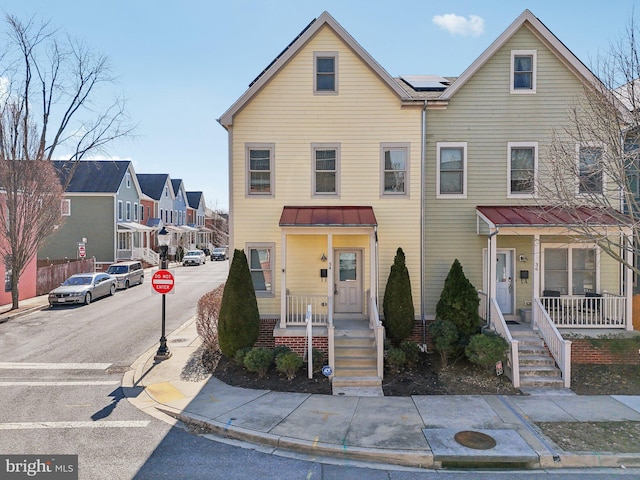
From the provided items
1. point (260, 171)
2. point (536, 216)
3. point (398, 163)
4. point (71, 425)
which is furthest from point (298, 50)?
point (71, 425)

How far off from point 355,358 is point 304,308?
2675 mm

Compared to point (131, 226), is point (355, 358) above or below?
below

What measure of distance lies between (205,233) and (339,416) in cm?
6271

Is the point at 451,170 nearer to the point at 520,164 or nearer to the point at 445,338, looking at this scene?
the point at 520,164

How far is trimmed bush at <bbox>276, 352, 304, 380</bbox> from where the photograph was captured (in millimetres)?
10727

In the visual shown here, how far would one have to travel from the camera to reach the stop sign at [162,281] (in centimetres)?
1266

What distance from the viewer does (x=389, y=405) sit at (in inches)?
369

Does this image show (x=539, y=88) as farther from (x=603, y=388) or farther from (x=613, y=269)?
(x=603, y=388)

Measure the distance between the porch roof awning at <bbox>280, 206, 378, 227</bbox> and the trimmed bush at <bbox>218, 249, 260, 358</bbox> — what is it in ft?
6.28

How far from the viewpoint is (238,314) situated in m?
11.9

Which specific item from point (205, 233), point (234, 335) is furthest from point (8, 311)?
point (205, 233)

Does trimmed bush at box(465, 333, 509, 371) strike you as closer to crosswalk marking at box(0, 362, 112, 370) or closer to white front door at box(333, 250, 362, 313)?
white front door at box(333, 250, 362, 313)

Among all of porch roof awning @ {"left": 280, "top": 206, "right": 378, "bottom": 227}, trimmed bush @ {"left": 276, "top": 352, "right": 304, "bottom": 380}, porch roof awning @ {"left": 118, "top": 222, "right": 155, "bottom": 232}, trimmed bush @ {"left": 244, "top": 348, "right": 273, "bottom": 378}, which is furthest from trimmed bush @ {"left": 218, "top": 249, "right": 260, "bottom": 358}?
porch roof awning @ {"left": 118, "top": 222, "right": 155, "bottom": 232}

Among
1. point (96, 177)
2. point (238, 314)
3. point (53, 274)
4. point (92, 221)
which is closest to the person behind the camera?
point (238, 314)
